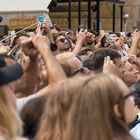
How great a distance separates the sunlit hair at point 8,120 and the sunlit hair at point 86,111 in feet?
0.64

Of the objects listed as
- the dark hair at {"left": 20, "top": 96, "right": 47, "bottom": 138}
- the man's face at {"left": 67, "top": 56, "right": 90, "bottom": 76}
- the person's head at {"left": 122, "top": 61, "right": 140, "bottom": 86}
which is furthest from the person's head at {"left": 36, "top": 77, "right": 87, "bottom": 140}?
the person's head at {"left": 122, "top": 61, "right": 140, "bottom": 86}

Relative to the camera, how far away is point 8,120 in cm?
342

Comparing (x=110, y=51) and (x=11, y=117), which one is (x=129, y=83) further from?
(x=11, y=117)

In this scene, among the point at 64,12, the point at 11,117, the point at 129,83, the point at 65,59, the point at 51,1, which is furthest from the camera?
the point at 64,12

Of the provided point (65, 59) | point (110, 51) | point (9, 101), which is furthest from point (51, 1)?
point (9, 101)

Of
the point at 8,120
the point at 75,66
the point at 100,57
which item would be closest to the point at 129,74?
the point at 100,57

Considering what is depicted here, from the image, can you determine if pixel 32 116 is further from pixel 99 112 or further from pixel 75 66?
pixel 75 66

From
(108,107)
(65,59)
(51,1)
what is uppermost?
(108,107)

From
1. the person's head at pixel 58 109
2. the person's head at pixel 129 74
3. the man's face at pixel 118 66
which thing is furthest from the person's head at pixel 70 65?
the person's head at pixel 58 109

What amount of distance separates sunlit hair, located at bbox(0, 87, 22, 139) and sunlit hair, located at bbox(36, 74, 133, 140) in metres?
0.20

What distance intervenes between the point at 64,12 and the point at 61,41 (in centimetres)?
3030

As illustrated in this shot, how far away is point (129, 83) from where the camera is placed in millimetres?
7789

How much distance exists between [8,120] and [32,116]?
72cm

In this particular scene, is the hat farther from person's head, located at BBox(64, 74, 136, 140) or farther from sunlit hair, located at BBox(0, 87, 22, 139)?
person's head, located at BBox(64, 74, 136, 140)
